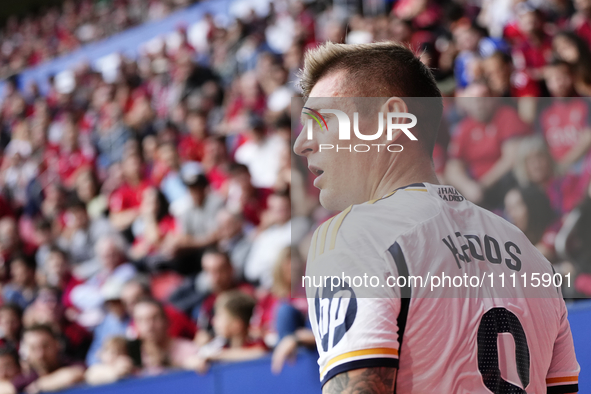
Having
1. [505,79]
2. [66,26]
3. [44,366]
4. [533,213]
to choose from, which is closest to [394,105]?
[533,213]

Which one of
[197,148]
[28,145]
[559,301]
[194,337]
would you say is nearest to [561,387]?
[559,301]

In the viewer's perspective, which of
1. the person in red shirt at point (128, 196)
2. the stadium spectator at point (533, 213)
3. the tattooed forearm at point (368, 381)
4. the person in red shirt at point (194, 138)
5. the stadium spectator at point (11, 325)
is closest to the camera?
→ the tattooed forearm at point (368, 381)

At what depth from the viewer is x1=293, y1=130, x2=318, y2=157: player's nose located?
3.80 ft

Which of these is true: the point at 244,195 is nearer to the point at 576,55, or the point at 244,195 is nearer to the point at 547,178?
the point at 547,178

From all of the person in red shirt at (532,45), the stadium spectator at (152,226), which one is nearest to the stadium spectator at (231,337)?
the stadium spectator at (152,226)

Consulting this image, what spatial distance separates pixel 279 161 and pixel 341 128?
4.53m

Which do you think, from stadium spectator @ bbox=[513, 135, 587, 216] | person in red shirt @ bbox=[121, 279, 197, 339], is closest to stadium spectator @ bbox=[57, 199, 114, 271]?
person in red shirt @ bbox=[121, 279, 197, 339]

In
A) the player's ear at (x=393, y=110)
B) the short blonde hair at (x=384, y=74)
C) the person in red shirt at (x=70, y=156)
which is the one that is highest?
the person in red shirt at (x=70, y=156)

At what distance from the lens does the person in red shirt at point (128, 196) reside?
649cm

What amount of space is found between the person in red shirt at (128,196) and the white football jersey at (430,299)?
5655mm

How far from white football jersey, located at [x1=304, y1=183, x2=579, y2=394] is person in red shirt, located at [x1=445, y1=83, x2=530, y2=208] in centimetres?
246

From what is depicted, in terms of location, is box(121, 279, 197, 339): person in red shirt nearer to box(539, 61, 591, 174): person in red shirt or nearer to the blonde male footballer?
box(539, 61, 591, 174): person in red shirt

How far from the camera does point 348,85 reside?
111cm

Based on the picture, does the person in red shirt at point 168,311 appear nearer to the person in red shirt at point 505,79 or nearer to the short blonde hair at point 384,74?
the person in red shirt at point 505,79
